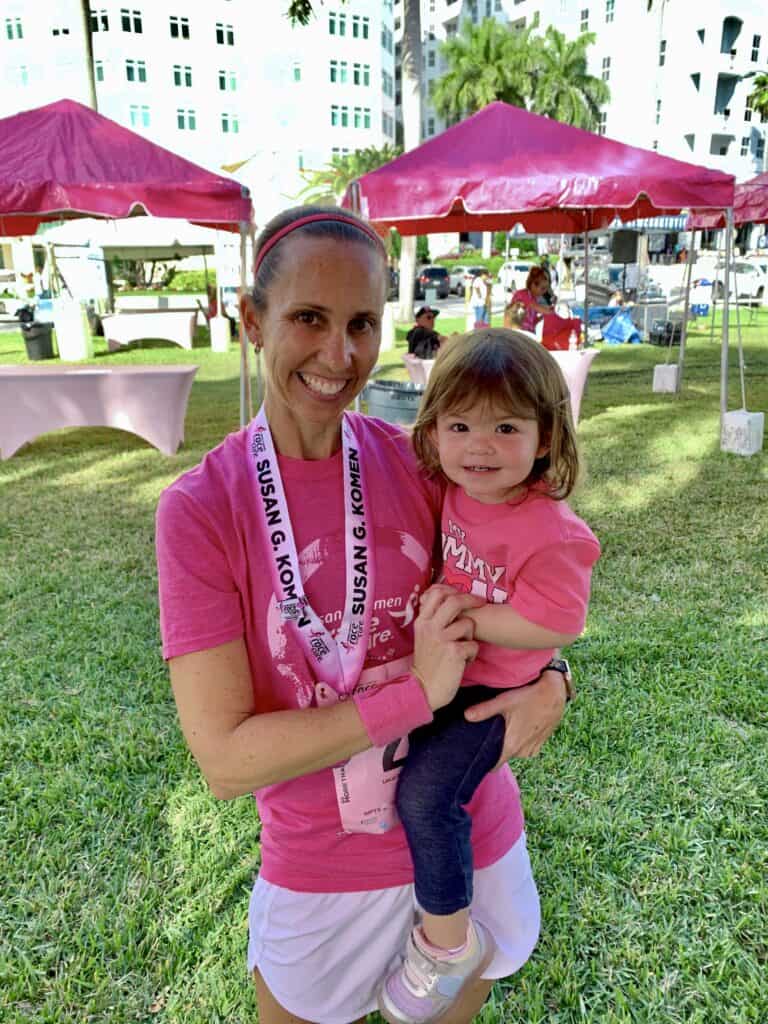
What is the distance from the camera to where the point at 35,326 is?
16828 millimetres

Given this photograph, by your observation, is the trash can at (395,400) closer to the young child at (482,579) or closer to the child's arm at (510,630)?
the young child at (482,579)

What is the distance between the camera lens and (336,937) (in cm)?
150

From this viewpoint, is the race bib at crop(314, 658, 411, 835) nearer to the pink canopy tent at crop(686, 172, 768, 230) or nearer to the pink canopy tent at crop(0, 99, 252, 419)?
the pink canopy tent at crop(0, 99, 252, 419)

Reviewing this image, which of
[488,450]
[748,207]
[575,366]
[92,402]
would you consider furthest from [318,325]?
[748,207]

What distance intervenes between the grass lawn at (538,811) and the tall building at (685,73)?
61452 millimetres

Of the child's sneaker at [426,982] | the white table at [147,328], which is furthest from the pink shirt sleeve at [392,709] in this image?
the white table at [147,328]

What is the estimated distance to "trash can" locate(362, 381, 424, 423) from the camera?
741 centimetres

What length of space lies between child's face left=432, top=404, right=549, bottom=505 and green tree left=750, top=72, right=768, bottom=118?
220ft

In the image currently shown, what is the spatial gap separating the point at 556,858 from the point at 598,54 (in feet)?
247

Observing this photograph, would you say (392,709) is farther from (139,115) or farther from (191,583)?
(139,115)

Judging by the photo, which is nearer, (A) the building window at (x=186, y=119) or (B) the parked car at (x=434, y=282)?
(B) the parked car at (x=434, y=282)

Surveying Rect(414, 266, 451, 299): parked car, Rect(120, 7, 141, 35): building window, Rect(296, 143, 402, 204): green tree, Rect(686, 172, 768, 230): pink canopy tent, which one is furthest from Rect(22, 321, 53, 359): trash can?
Rect(120, 7, 141, 35): building window

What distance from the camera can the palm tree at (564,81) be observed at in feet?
176

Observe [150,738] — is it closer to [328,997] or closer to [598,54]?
[328,997]
